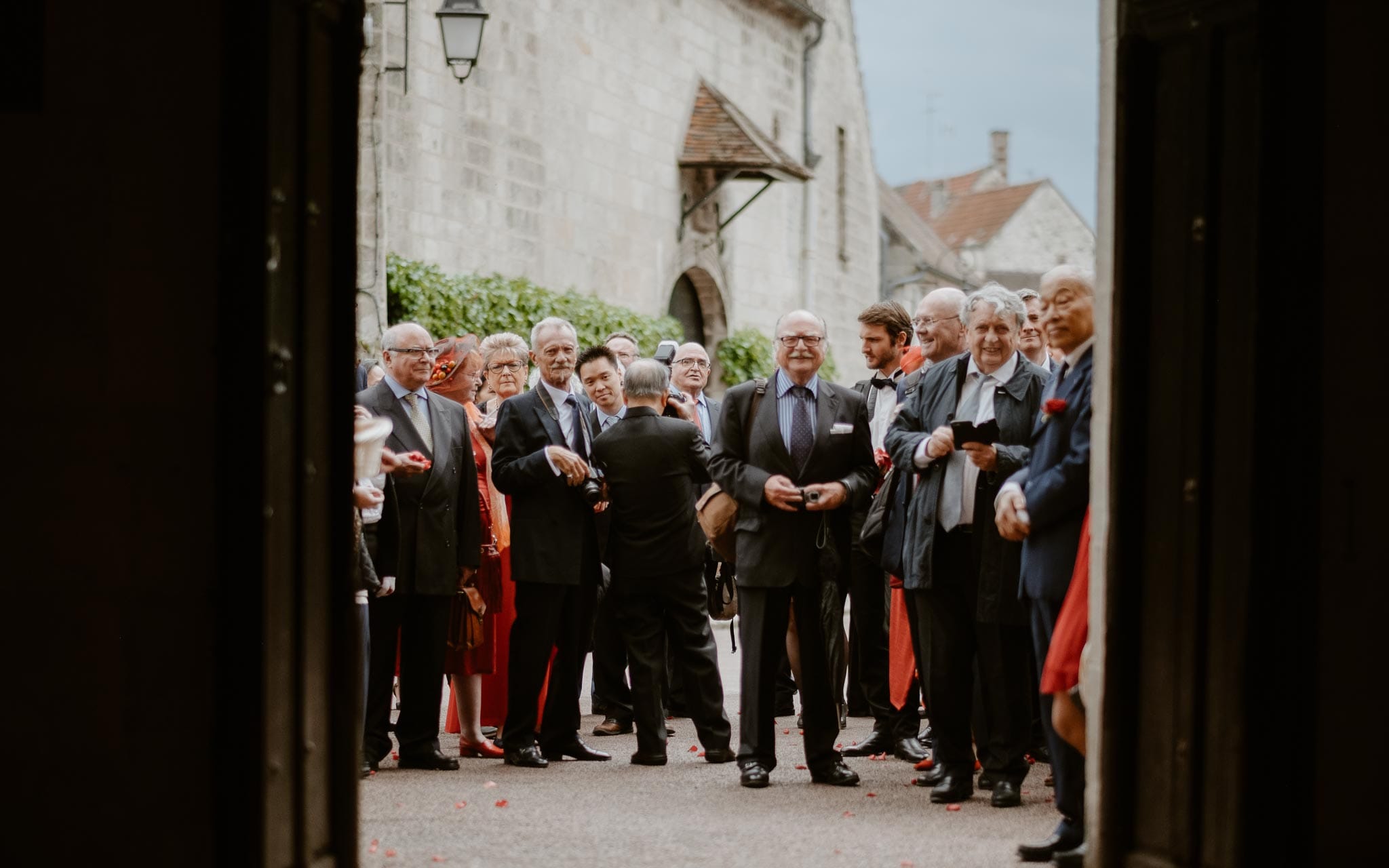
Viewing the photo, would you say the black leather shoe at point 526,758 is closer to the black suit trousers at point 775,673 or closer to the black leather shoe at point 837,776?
the black suit trousers at point 775,673

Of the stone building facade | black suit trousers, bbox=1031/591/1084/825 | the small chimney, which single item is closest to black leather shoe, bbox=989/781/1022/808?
black suit trousers, bbox=1031/591/1084/825

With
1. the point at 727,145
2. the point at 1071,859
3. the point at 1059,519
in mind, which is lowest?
the point at 1071,859

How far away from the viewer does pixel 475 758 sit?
9.02 metres

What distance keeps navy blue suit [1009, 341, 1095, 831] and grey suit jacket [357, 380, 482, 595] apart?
313cm

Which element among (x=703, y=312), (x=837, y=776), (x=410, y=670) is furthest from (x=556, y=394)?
(x=703, y=312)

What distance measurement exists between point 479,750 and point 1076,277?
4257mm

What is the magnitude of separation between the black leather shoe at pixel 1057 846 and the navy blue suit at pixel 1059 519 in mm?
27

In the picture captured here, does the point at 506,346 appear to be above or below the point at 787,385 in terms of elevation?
above

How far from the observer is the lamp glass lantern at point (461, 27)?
1519cm

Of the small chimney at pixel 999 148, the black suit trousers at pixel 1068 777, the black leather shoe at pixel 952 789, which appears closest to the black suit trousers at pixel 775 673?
the black leather shoe at pixel 952 789

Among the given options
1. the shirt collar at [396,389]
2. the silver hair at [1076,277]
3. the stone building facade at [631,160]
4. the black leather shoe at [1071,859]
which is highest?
the stone building facade at [631,160]

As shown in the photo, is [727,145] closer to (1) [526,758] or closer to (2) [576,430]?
(2) [576,430]

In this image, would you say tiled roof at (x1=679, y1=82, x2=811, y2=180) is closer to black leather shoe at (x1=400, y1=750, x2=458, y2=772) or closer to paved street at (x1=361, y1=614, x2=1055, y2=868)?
paved street at (x1=361, y1=614, x2=1055, y2=868)

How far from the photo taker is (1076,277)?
6.44 m
